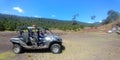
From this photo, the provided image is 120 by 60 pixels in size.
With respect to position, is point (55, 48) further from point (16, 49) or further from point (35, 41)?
point (16, 49)

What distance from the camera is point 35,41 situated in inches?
633

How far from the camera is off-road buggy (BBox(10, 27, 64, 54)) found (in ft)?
51.9

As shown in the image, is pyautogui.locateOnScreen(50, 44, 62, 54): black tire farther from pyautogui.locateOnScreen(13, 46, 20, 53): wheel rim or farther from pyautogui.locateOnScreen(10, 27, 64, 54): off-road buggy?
pyautogui.locateOnScreen(13, 46, 20, 53): wheel rim

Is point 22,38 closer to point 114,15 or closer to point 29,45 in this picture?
point 29,45

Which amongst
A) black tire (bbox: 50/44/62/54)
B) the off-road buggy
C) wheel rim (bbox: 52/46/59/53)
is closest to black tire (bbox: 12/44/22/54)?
the off-road buggy

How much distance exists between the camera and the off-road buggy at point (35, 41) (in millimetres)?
15806

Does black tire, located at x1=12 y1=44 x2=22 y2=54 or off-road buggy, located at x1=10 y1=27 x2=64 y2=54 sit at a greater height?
off-road buggy, located at x1=10 y1=27 x2=64 y2=54

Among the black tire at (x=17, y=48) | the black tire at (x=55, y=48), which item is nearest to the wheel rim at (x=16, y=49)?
the black tire at (x=17, y=48)

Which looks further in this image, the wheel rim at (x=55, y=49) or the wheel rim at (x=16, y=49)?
the wheel rim at (x=16, y=49)

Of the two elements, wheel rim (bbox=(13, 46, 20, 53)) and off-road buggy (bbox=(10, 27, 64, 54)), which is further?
wheel rim (bbox=(13, 46, 20, 53))

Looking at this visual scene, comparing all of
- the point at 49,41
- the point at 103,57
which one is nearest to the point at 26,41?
the point at 49,41

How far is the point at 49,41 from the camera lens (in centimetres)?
1577

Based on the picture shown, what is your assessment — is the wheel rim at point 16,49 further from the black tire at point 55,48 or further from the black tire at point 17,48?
the black tire at point 55,48

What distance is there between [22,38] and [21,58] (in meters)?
2.47
